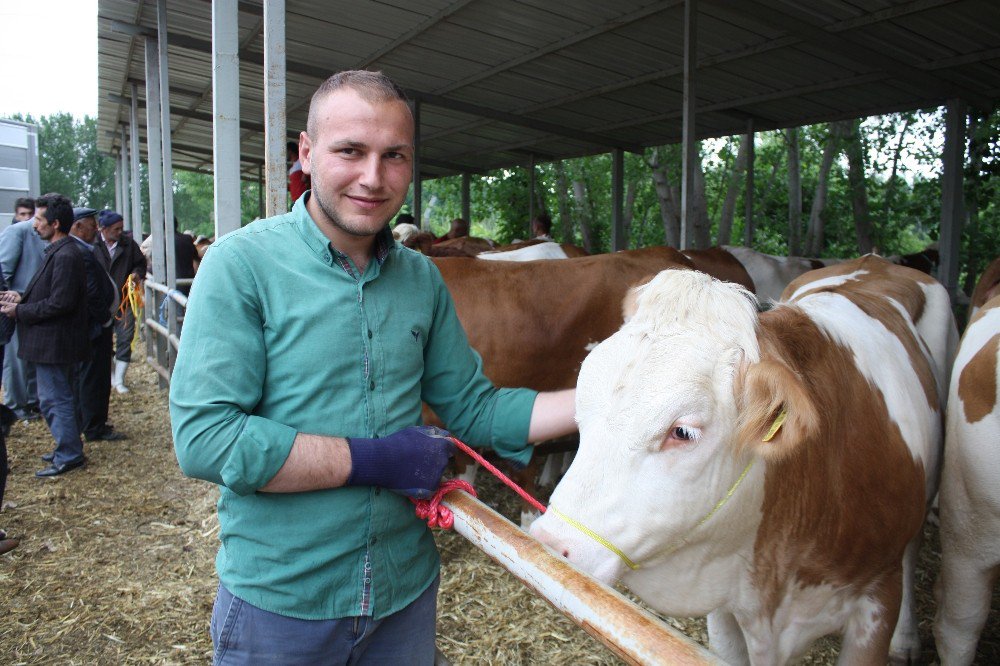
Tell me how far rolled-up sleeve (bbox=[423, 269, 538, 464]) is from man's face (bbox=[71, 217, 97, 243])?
5.55 metres

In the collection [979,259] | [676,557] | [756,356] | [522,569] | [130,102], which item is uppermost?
[130,102]

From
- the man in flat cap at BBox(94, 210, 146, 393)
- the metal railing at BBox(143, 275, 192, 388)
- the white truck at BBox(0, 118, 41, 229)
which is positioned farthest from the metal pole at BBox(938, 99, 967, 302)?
the white truck at BBox(0, 118, 41, 229)

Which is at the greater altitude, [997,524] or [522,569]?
[522,569]

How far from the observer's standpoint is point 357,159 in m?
1.46

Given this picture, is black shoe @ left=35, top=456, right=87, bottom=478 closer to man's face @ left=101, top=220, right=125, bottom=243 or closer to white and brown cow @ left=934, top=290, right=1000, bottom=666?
man's face @ left=101, top=220, right=125, bottom=243

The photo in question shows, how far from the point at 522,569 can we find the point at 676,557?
0.67 metres

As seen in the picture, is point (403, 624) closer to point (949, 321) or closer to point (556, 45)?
point (949, 321)

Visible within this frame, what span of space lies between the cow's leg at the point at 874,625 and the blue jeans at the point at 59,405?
555cm

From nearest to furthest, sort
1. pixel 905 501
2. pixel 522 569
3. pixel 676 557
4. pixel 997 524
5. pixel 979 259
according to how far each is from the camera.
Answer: pixel 522 569 → pixel 676 557 → pixel 905 501 → pixel 997 524 → pixel 979 259

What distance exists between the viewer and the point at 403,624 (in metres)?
1.59

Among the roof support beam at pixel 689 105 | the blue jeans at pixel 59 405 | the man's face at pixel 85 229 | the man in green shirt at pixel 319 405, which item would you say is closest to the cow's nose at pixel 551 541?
the man in green shirt at pixel 319 405

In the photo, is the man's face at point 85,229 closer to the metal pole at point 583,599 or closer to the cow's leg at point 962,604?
the metal pole at point 583,599

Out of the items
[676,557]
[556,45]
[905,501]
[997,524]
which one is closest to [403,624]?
[676,557]

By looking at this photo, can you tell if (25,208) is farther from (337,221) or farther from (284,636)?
(284,636)
